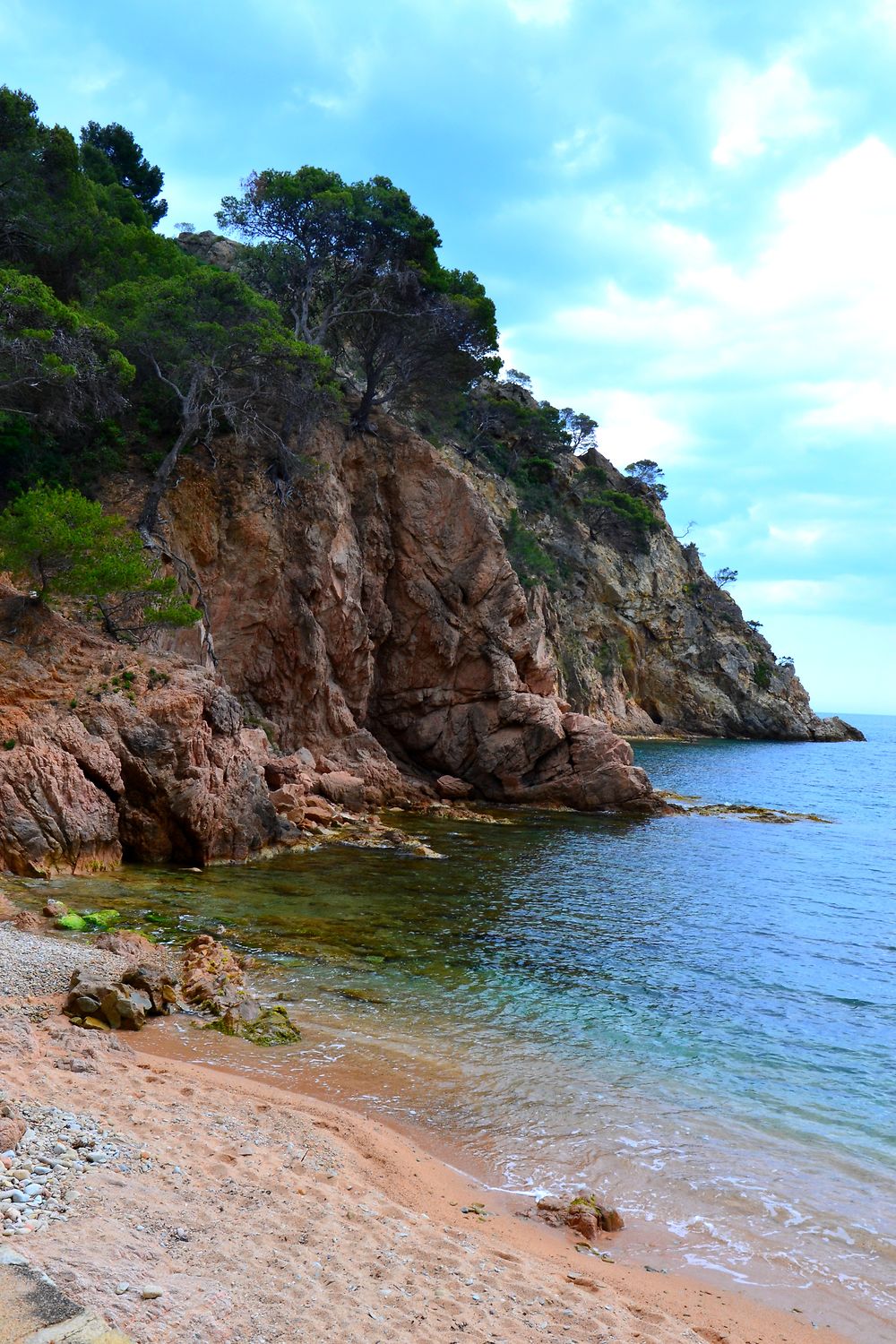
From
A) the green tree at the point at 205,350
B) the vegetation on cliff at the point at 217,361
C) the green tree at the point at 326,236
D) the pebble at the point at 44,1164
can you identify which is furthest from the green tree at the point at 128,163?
the pebble at the point at 44,1164

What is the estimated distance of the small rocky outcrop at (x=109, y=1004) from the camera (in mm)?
8898

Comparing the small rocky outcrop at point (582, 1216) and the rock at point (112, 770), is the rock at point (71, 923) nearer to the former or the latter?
the rock at point (112, 770)

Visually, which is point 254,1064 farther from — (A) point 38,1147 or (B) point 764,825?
(B) point 764,825

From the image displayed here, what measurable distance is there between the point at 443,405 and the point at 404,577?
30.5ft

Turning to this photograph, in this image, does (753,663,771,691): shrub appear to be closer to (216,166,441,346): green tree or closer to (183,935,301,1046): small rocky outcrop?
(216,166,441,346): green tree

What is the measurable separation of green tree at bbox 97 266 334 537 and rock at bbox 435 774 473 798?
13.6m

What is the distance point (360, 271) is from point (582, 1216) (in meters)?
33.2

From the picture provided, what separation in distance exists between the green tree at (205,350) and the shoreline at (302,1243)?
20.0m

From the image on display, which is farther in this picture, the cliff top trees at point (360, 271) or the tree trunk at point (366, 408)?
the tree trunk at point (366, 408)

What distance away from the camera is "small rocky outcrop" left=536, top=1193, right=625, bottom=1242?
655cm

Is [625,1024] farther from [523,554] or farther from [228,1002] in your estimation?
[523,554]

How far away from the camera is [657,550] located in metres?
79.6

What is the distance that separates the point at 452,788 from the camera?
32844 mm

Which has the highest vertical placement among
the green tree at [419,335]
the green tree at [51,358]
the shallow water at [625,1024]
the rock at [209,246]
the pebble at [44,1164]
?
the rock at [209,246]
